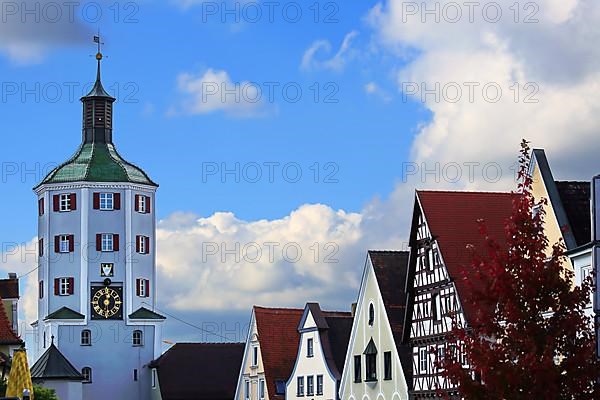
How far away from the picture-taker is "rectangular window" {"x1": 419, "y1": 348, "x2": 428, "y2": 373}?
62.7 metres

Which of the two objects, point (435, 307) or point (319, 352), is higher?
point (435, 307)

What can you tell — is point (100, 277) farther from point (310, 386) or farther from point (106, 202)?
point (310, 386)

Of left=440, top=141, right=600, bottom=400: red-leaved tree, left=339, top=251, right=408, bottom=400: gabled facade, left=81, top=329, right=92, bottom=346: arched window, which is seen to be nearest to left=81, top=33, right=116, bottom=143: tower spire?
left=81, top=329, right=92, bottom=346: arched window

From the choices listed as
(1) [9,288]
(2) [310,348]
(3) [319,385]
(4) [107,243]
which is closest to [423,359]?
(3) [319,385]

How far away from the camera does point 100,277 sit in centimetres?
11606

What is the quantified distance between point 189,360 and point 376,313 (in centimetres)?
5124

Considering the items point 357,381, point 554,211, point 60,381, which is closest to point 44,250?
point 60,381

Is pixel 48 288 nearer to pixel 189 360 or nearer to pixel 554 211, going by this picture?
pixel 189 360

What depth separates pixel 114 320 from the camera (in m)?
116

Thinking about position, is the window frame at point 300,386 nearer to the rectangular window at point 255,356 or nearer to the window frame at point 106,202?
the rectangular window at point 255,356

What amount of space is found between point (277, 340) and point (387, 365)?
2060 centimetres

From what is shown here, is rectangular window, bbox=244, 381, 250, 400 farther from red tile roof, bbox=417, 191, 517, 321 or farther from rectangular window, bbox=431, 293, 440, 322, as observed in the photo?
red tile roof, bbox=417, 191, 517, 321

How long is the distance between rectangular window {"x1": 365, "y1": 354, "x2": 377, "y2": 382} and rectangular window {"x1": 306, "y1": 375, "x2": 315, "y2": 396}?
9.10 m

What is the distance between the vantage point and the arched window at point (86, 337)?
4530 inches
